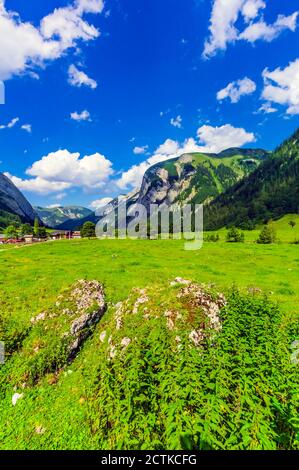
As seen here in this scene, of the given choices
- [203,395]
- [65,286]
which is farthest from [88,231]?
[203,395]

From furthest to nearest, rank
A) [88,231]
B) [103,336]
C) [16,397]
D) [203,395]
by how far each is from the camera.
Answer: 1. [88,231]
2. [103,336]
3. [16,397]
4. [203,395]

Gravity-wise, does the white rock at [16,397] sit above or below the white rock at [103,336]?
below

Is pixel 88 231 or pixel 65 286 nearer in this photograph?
pixel 65 286

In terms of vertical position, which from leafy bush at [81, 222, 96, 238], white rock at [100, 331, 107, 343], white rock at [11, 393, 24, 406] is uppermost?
leafy bush at [81, 222, 96, 238]

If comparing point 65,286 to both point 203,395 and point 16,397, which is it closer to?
point 16,397

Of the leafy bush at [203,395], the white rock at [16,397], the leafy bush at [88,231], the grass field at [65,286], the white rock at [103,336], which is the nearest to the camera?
the leafy bush at [203,395]

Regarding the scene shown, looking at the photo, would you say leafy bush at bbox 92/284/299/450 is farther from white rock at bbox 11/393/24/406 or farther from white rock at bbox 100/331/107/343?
white rock at bbox 11/393/24/406

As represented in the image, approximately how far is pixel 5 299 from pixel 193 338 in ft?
47.3

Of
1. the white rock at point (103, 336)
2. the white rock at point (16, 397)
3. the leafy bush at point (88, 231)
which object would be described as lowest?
the white rock at point (16, 397)

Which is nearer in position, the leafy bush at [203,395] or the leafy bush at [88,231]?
the leafy bush at [203,395]

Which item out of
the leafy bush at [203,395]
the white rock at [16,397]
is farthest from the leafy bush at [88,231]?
the leafy bush at [203,395]

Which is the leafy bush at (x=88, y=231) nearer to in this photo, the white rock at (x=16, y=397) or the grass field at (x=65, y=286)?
the grass field at (x=65, y=286)

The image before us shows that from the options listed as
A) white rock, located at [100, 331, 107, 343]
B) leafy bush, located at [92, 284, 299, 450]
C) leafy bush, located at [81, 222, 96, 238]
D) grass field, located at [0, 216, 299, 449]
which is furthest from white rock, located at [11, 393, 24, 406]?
leafy bush, located at [81, 222, 96, 238]
